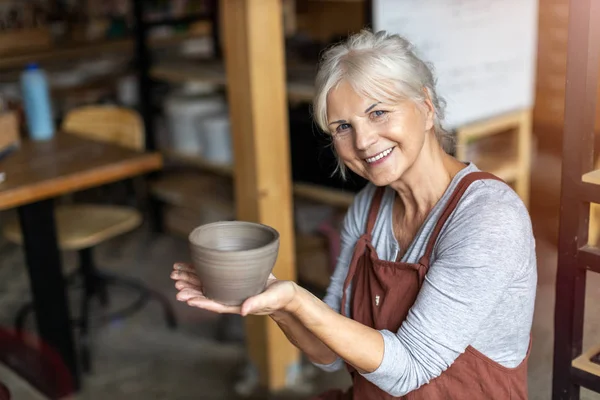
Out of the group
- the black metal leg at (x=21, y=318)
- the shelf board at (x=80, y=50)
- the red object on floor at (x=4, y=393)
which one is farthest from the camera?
the shelf board at (x=80, y=50)

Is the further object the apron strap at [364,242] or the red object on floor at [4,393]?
the red object on floor at [4,393]

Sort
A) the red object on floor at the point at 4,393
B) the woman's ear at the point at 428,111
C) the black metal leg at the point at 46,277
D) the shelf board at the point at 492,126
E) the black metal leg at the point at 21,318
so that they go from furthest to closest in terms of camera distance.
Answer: the black metal leg at the point at 21,318 → the shelf board at the point at 492,126 → the black metal leg at the point at 46,277 → the red object on floor at the point at 4,393 → the woman's ear at the point at 428,111

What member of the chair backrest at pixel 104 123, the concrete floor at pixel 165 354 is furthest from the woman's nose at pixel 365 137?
the chair backrest at pixel 104 123

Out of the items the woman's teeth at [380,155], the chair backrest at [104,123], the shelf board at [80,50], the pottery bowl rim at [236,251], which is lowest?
the chair backrest at [104,123]

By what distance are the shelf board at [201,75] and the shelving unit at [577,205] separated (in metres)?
1.61

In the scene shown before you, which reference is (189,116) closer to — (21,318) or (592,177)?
(21,318)

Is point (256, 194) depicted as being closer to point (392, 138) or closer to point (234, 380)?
point (234, 380)

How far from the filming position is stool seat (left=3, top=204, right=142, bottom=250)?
2770mm

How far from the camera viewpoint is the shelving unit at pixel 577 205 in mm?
1105

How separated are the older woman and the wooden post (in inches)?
40.0

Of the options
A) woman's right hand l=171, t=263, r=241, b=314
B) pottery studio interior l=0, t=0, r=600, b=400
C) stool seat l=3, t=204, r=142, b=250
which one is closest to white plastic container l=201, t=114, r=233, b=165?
pottery studio interior l=0, t=0, r=600, b=400

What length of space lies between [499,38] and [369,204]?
1.42 meters

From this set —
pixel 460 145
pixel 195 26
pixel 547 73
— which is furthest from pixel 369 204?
pixel 195 26

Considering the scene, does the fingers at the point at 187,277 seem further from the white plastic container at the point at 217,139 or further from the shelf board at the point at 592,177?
the white plastic container at the point at 217,139
